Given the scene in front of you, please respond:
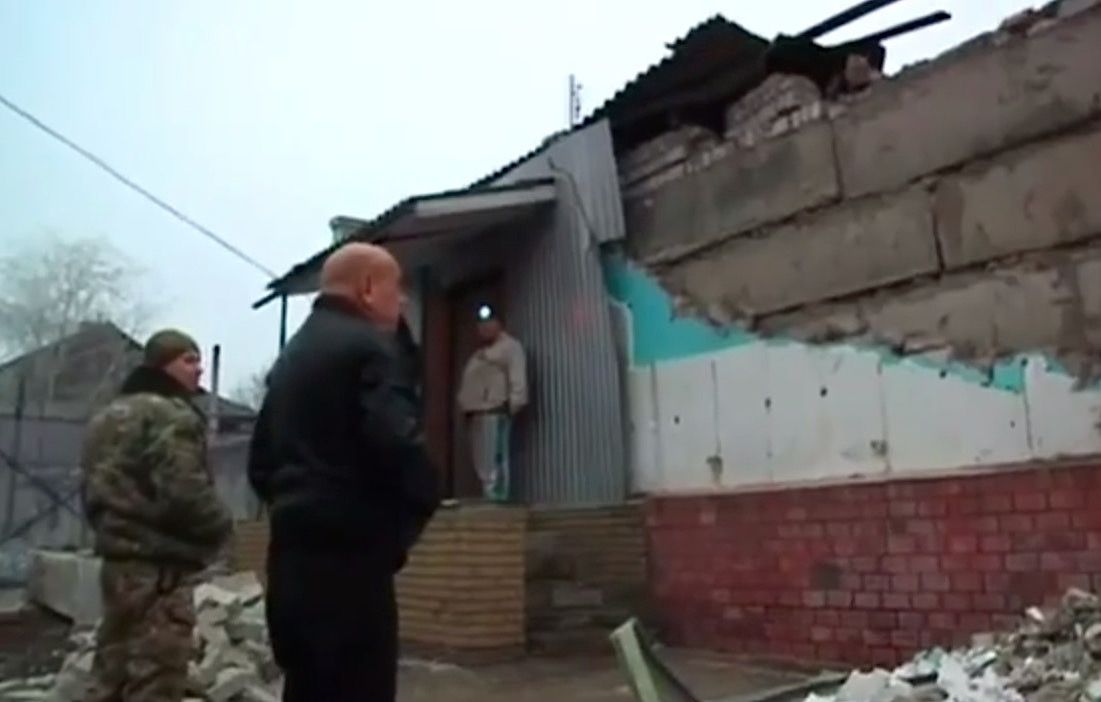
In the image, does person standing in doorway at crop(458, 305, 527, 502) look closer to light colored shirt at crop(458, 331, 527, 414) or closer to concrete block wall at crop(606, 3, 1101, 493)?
light colored shirt at crop(458, 331, 527, 414)

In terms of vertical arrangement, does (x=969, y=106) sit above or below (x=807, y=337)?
above

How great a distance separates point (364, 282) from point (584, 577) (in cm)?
402

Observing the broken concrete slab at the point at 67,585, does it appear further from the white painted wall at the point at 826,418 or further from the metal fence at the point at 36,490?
the white painted wall at the point at 826,418

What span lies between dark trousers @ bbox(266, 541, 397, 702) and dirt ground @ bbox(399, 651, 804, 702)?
2.37 metres

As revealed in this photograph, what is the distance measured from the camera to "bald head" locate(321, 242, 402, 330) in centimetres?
235

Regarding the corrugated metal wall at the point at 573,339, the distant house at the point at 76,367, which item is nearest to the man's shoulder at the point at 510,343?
the corrugated metal wall at the point at 573,339

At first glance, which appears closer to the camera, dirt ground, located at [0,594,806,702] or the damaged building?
the damaged building

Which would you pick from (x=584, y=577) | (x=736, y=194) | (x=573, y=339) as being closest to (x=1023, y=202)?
(x=736, y=194)

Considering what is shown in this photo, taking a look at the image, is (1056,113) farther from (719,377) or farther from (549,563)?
(549,563)

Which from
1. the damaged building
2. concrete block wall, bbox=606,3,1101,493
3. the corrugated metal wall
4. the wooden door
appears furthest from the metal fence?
concrete block wall, bbox=606,3,1101,493

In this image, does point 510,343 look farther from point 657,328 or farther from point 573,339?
point 657,328

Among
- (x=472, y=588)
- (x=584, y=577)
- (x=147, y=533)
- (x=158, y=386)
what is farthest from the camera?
(x=584, y=577)

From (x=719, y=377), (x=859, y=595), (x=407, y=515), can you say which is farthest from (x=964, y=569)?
(x=407, y=515)

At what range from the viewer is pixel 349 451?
85.1 inches
